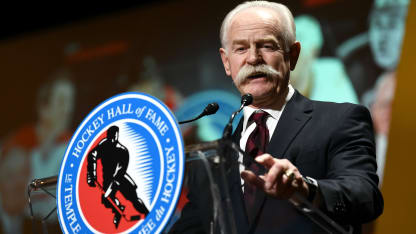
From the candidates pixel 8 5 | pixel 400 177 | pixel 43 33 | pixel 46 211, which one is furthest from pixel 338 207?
pixel 8 5

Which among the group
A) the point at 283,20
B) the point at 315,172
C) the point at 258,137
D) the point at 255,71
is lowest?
the point at 315,172

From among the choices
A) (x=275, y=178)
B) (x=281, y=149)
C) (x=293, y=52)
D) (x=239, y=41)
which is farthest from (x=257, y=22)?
(x=275, y=178)

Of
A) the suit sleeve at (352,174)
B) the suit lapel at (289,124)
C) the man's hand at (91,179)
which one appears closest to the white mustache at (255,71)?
the suit lapel at (289,124)

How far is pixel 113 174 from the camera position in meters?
1.35

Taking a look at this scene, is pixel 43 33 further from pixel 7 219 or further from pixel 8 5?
pixel 7 219

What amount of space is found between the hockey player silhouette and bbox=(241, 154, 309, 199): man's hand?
26 cm

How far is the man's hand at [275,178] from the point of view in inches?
48.0

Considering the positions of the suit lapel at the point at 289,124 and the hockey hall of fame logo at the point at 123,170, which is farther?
the suit lapel at the point at 289,124

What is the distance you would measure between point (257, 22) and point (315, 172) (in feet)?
1.77

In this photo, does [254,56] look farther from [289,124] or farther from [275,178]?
[275,178]

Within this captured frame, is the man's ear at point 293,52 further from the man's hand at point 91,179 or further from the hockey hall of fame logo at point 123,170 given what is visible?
the man's hand at point 91,179

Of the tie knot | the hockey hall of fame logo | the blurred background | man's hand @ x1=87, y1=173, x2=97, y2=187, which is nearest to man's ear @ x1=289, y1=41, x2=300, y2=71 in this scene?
the tie knot

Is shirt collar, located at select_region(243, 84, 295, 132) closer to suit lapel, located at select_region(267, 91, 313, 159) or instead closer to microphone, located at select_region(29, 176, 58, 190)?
suit lapel, located at select_region(267, 91, 313, 159)

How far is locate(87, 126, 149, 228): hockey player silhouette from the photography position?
4.29 ft
